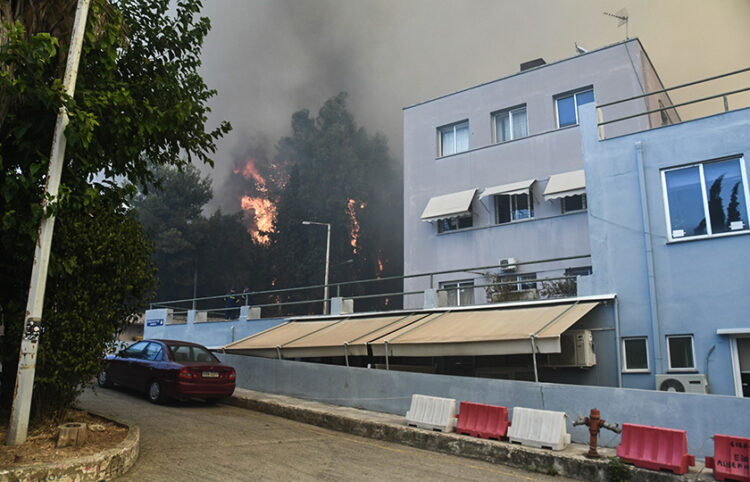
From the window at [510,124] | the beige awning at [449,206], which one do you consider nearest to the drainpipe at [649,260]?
the beige awning at [449,206]

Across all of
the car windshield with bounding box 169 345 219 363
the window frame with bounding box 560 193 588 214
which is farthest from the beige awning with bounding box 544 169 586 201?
the car windshield with bounding box 169 345 219 363

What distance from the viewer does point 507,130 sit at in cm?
2098

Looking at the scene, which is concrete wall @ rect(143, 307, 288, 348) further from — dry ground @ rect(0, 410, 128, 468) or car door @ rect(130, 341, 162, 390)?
dry ground @ rect(0, 410, 128, 468)

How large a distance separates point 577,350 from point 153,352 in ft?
34.8

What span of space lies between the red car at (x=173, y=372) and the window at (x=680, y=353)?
1036 centimetres

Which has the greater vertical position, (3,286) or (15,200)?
(15,200)

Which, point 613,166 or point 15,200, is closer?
point 15,200

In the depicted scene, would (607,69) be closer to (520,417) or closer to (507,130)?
(507,130)

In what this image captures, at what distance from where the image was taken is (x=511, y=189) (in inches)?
747

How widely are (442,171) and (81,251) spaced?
51.3 ft

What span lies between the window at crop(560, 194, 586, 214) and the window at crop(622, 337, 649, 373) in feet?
22.3

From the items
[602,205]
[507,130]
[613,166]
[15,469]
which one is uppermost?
[507,130]

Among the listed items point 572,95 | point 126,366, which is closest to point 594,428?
point 126,366

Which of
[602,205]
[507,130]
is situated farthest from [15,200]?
[507,130]
